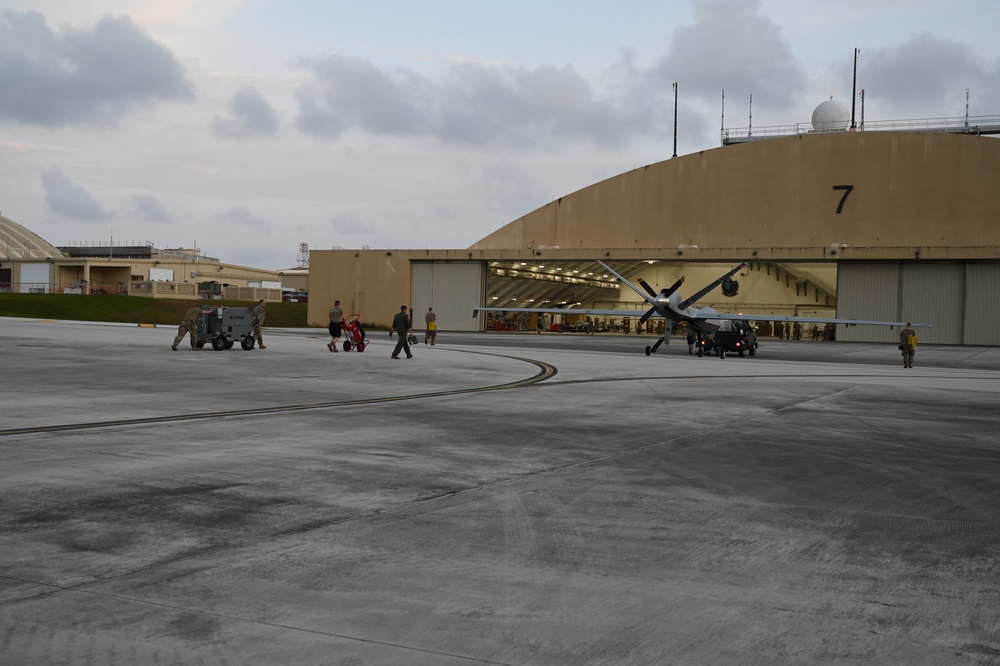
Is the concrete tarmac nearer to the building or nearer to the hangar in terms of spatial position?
the hangar

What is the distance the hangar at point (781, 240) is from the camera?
180 feet

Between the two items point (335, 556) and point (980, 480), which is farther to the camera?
point (980, 480)

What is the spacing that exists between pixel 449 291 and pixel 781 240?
2433 cm

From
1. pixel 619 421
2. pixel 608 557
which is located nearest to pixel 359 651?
pixel 608 557

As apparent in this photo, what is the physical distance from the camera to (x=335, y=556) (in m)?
5.84

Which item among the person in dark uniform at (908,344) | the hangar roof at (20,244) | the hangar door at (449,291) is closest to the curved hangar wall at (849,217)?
the hangar door at (449,291)

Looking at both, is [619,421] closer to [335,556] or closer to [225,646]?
[335,556]

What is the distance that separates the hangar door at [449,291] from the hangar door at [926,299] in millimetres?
25642

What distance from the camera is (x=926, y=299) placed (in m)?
54.5

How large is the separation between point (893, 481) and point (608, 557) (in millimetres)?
4561

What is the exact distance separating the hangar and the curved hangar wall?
84 mm

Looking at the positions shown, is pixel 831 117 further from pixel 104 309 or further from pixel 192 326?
pixel 104 309

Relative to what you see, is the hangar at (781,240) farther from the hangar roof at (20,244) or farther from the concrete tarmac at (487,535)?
the hangar roof at (20,244)

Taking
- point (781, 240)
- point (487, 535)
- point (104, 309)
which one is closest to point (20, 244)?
point (104, 309)
